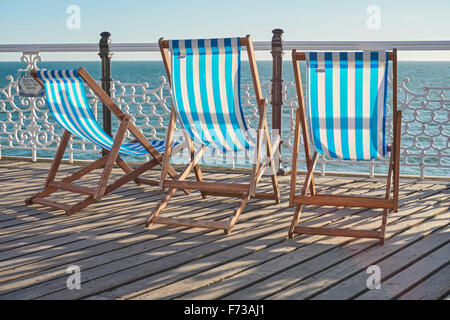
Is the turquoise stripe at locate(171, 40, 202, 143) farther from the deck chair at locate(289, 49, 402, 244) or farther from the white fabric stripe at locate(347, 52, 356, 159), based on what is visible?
the white fabric stripe at locate(347, 52, 356, 159)

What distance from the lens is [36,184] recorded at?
4.75 m

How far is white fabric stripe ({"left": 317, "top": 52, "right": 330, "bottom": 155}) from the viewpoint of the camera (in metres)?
3.19

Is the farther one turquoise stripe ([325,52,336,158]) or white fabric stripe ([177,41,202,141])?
white fabric stripe ([177,41,202,141])

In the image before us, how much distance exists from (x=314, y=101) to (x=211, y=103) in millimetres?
590

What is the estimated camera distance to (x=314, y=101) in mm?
3301

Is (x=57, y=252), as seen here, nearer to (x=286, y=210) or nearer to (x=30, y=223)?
(x=30, y=223)

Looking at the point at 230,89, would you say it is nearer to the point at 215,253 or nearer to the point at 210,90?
the point at 210,90

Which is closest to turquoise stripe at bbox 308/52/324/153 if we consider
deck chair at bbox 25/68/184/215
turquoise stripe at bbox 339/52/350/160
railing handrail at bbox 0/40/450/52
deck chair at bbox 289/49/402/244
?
deck chair at bbox 289/49/402/244

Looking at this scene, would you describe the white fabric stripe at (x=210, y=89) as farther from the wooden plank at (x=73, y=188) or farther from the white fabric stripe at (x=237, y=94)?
the wooden plank at (x=73, y=188)

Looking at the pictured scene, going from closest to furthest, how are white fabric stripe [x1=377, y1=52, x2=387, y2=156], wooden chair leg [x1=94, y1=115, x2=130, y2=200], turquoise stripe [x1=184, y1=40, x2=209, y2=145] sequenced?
white fabric stripe [x1=377, y1=52, x2=387, y2=156] → turquoise stripe [x1=184, y1=40, x2=209, y2=145] → wooden chair leg [x1=94, y1=115, x2=130, y2=200]

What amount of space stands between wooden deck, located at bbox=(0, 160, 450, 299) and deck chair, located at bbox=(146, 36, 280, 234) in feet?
0.84

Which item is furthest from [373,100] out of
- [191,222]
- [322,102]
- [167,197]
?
[167,197]

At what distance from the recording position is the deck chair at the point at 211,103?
3383 mm

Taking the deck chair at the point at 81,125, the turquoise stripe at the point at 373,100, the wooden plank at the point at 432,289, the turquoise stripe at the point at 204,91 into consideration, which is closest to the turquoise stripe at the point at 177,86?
the turquoise stripe at the point at 204,91
